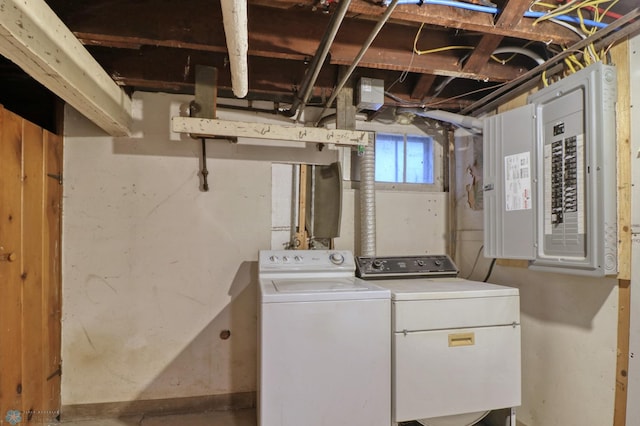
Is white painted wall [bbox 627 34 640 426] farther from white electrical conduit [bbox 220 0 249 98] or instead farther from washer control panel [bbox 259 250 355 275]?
white electrical conduit [bbox 220 0 249 98]

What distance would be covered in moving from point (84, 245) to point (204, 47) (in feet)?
4.69

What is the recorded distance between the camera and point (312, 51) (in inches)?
60.4

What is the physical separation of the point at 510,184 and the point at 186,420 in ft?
7.66

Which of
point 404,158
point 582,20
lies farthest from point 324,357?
point 582,20

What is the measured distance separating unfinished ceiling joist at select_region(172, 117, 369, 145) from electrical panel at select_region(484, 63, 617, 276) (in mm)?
806

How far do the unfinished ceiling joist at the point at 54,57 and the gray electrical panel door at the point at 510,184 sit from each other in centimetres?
206

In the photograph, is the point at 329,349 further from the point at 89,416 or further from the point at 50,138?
the point at 50,138

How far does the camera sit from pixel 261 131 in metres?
1.74

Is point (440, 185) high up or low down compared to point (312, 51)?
down

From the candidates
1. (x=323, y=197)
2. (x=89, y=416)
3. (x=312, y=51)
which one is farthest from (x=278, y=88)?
(x=89, y=416)

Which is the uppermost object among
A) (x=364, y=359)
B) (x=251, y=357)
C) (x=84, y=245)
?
(x=84, y=245)

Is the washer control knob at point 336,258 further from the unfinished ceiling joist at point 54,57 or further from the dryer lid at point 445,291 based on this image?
the unfinished ceiling joist at point 54,57

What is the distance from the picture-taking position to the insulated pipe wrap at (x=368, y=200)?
2141 mm

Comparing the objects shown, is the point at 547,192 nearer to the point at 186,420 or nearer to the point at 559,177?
the point at 559,177
